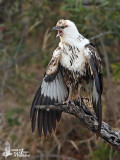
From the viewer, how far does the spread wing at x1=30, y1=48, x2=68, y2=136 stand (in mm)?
3318

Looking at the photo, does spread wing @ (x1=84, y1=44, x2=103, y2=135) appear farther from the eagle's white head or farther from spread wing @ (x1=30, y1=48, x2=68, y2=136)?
spread wing @ (x1=30, y1=48, x2=68, y2=136)

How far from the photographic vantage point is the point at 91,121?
302 cm

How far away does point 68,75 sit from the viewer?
3.38 m

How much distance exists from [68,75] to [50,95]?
0.35 m

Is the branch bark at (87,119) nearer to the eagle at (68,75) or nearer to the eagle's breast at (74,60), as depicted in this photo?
the eagle at (68,75)

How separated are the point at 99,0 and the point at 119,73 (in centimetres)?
170

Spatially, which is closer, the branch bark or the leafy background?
the branch bark

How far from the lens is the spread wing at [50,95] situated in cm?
332

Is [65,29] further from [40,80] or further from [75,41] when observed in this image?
[40,80]

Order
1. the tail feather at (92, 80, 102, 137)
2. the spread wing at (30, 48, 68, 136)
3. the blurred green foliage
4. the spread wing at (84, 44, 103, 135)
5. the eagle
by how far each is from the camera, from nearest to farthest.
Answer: the tail feather at (92, 80, 102, 137) < the spread wing at (84, 44, 103, 135) < the eagle < the spread wing at (30, 48, 68, 136) < the blurred green foliage

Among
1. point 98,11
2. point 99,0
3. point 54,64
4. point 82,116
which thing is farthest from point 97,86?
point 99,0

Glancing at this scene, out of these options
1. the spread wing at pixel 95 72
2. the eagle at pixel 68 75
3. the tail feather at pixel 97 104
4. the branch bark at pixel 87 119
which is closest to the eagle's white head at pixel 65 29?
the eagle at pixel 68 75

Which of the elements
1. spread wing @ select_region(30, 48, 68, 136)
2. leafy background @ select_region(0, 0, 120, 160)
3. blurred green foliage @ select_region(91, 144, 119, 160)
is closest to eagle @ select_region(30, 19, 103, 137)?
spread wing @ select_region(30, 48, 68, 136)

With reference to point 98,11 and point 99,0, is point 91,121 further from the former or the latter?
point 99,0
